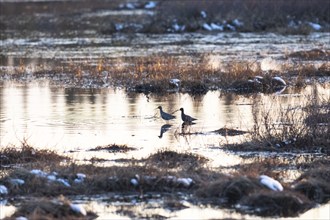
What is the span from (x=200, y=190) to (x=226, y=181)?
37cm

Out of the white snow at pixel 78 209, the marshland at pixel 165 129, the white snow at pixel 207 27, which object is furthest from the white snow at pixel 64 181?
the white snow at pixel 207 27

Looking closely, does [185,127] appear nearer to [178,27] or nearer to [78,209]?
[78,209]

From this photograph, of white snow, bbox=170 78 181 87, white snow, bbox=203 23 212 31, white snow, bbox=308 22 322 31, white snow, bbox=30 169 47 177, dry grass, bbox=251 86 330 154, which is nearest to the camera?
white snow, bbox=30 169 47 177

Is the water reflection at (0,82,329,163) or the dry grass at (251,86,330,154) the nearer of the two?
the dry grass at (251,86,330,154)

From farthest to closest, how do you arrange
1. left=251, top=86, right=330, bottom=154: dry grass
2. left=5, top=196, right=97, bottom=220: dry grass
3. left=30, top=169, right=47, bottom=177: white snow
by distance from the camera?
left=251, top=86, right=330, bottom=154: dry grass → left=30, top=169, right=47, bottom=177: white snow → left=5, top=196, right=97, bottom=220: dry grass

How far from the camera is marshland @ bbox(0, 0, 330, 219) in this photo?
11.2 meters

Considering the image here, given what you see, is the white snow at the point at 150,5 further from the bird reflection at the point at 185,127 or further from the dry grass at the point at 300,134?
the dry grass at the point at 300,134

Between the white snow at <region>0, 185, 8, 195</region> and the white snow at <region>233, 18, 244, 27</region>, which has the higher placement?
the white snow at <region>233, 18, 244, 27</region>

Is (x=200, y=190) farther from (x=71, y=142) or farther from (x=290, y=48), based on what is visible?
(x=290, y=48)

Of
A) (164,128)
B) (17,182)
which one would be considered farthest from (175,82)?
(17,182)

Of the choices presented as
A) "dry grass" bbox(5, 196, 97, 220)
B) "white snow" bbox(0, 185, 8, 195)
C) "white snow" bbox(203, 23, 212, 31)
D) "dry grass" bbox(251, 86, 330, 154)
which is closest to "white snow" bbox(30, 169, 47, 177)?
→ "white snow" bbox(0, 185, 8, 195)

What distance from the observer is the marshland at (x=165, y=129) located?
36.7 feet

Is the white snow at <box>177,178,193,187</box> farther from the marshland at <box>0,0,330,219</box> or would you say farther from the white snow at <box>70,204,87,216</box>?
the white snow at <box>70,204,87,216</box>

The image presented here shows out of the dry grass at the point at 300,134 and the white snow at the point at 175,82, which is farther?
the white snow at the point at 175,82
